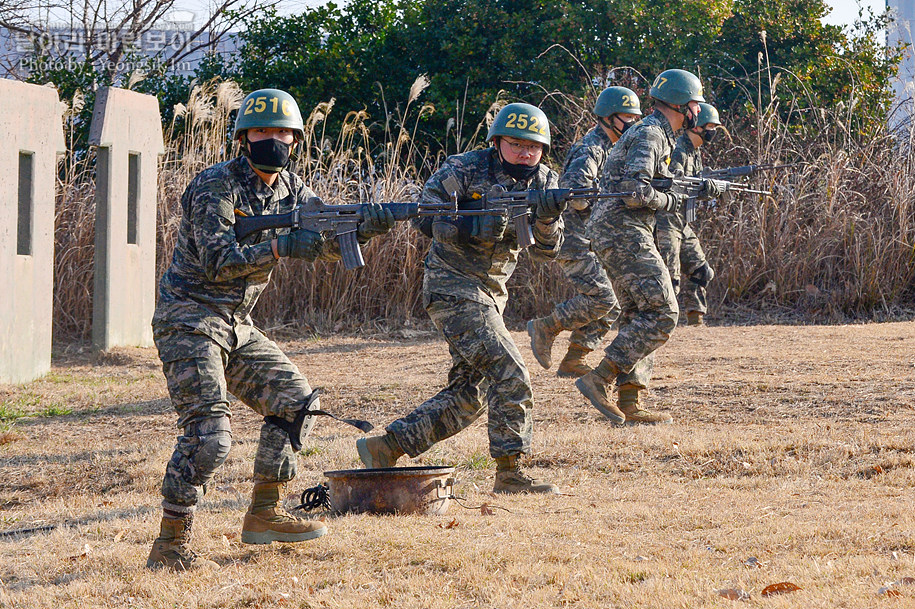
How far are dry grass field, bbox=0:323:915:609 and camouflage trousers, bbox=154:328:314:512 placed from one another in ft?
1.23

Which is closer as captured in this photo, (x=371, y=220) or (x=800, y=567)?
(x=800, y=567)

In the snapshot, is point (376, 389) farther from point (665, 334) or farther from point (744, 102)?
point (744, 102)

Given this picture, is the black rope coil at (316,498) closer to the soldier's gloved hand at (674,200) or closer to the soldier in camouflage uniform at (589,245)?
the soldier's gloved hand at (674,200)

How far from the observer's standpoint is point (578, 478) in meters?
6.39

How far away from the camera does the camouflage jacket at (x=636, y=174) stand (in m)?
7.12

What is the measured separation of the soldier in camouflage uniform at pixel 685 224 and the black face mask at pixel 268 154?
3.55 meters

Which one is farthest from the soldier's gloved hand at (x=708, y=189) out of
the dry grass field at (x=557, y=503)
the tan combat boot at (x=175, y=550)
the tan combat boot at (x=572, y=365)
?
the tan combat boot at (x=175, y=550)

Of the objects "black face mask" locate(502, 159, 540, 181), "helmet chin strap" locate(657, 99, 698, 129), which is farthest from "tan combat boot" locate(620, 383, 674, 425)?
"black face mask" locate(502, 159, 540, 181)

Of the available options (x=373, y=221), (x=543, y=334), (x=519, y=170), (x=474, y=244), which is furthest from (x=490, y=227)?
(x=543, y=334)

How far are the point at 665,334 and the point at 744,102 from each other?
9.29 m

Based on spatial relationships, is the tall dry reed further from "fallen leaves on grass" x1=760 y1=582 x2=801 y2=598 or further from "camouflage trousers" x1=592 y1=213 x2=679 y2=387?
"fallen leaves on grass" x1=760 y1=582 x2=801 y2=598

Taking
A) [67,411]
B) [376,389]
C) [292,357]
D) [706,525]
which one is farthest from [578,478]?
[292,357]

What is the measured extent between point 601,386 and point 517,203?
2.25 m

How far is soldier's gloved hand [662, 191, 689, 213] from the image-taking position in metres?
7.38
